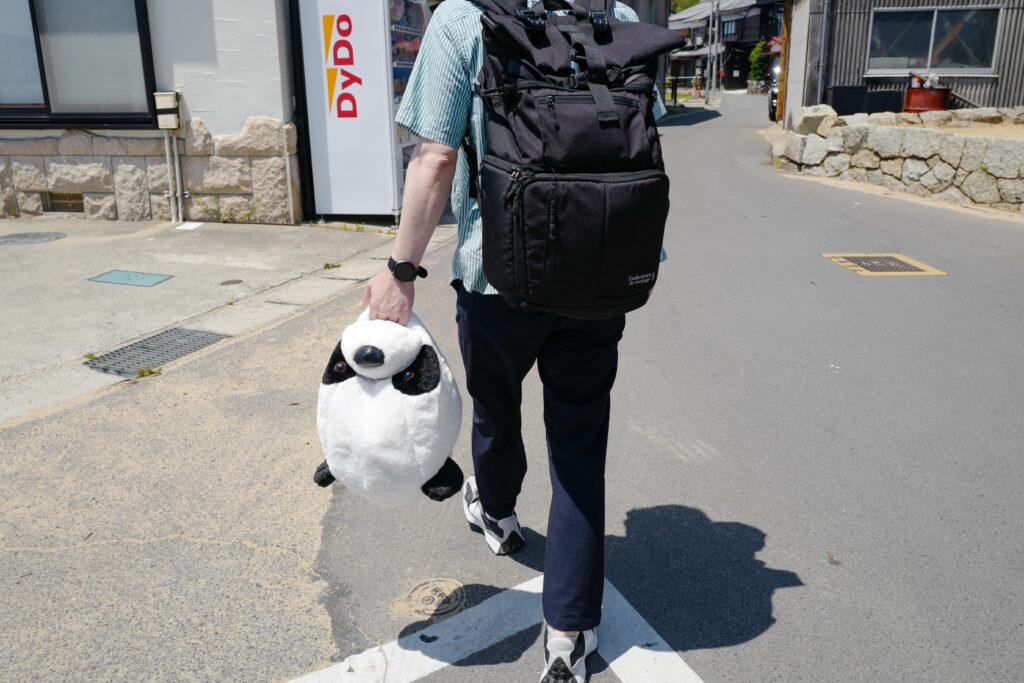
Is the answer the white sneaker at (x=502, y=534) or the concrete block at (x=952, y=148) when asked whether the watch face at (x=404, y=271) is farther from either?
the concrete block at (x=952, y=148)

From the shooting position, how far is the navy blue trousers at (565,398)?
2.19 metres

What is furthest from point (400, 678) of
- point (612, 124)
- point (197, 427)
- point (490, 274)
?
point (197, 427)

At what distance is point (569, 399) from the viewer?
224 cm

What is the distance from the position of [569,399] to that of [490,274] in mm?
432

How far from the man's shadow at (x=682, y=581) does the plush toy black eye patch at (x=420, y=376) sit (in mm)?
833

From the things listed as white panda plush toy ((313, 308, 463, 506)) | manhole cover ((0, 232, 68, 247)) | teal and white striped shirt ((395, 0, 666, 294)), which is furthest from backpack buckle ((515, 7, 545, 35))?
manhole cover ((0, 232, 68, 247))

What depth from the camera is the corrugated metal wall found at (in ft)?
48.3

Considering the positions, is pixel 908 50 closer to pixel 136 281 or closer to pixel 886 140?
pixel 886 140

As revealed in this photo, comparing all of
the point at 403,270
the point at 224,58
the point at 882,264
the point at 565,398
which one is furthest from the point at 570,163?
the point at 224,58

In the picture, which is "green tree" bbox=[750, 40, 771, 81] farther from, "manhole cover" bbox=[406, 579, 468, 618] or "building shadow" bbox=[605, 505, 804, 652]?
"manhole cover" bbox=[406, 579, 468, 618]

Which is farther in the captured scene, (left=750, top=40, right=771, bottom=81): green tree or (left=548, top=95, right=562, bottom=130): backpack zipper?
(left=750, top=40, right=771, bottom=81): green tree

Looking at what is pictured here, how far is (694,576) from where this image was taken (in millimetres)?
2781

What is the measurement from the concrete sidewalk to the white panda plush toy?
8.39ft

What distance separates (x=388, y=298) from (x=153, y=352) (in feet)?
10.8
